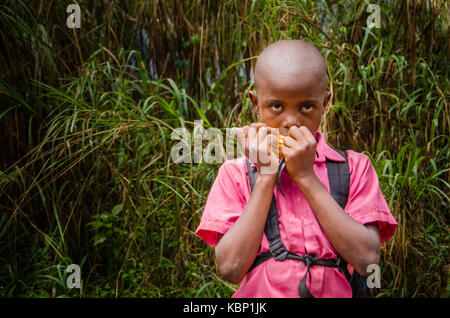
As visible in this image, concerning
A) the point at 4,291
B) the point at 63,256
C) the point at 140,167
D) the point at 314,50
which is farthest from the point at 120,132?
the point at 314,50

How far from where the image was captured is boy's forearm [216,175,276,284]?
1184 mm

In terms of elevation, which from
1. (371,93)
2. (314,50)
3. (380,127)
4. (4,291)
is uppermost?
(314,50)

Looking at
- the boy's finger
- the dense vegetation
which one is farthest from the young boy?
the dense vegetation

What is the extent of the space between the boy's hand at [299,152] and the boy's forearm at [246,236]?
0.06 m

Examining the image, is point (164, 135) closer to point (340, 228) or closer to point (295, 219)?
point (295, 219)

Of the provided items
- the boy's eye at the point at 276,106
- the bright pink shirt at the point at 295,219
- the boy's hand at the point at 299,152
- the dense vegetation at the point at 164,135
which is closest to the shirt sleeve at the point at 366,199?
the bright pink shirt at the point at 295,219

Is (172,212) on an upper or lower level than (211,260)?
upper

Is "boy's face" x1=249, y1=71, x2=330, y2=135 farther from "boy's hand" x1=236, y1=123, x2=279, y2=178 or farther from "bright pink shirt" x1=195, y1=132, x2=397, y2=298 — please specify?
"bright pink shirt" x1=195, y1=132, x2=397, y2=298

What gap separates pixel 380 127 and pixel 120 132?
152 centimetres

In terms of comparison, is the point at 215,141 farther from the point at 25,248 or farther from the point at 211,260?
the point at 25,248

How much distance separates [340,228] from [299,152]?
0.75 ft

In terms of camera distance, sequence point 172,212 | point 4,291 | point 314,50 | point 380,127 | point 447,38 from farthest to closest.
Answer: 1. point 447,38
2. point 380,127
3. point 172,212
4. point 4,291
5. point 314,50

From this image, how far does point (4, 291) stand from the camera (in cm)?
230

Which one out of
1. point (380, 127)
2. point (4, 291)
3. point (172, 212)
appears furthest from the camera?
point (380, 127)
